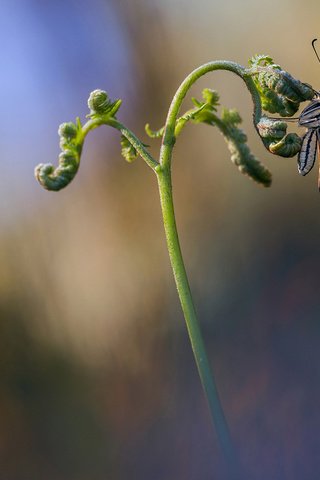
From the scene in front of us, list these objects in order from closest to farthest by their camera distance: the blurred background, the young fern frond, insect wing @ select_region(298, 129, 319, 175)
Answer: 1. the young fern frond
2. insect wing @ select_region(298, 129, 319, 175)
3. the blurred background

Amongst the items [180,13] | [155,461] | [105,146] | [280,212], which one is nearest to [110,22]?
[180,13]

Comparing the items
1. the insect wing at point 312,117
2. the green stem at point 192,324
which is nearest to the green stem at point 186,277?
the green stem at point 192,324

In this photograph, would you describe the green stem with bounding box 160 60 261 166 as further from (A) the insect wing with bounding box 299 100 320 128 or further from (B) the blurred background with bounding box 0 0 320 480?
(B) the blurred background with bounding box 0 0 320 480

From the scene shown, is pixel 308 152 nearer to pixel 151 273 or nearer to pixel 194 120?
pixel 194 120

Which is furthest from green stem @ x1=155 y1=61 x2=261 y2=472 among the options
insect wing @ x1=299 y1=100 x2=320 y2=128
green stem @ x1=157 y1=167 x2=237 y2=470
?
insect wing @ x1=299 y1=100 x2=320 y2=128

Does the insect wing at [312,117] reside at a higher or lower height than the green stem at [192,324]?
higher

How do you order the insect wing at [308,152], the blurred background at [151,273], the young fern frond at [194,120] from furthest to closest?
the blurred background at [151,273] → the insect wing at [308,152] → the young fern frond at [194,120]

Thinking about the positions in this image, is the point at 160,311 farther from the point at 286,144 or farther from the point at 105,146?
the point at 286,144

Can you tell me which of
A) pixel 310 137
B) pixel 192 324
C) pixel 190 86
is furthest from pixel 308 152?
pixel 192 324

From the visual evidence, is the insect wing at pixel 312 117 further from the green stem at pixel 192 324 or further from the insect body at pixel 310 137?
the green stem at pixel 192 324
